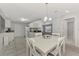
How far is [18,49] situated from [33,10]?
85cm

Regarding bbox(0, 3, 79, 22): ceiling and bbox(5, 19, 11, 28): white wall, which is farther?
bbox(5, 19, 11, 28): white wall

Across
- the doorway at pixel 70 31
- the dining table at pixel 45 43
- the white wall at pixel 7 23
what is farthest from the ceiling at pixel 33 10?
the dining table at pixel 45 43

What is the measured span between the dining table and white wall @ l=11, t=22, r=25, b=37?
275mm

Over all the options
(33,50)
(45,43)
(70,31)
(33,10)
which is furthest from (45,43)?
(33,10)

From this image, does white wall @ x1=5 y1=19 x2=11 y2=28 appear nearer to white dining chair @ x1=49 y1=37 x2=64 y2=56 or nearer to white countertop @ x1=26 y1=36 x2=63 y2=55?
white countertop @ x1=26 y1=36 x2=63 y2=55

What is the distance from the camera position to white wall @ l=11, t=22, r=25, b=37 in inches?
68.5

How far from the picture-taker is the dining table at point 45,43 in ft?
5.40

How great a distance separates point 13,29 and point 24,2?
1.95 feet

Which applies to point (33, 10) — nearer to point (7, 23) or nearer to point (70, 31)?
point (7, 23)

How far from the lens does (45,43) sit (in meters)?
1.71

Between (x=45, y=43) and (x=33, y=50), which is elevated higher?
(x=45, y=43)

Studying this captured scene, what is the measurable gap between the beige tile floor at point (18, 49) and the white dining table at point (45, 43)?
0.83 feet

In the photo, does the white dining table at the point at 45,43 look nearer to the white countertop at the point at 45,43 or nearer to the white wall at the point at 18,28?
the white countertop at the point at 45,43

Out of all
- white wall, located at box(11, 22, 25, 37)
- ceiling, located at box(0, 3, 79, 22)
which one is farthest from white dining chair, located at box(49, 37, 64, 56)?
white wall, located at box(11, 22, 25, 37)
